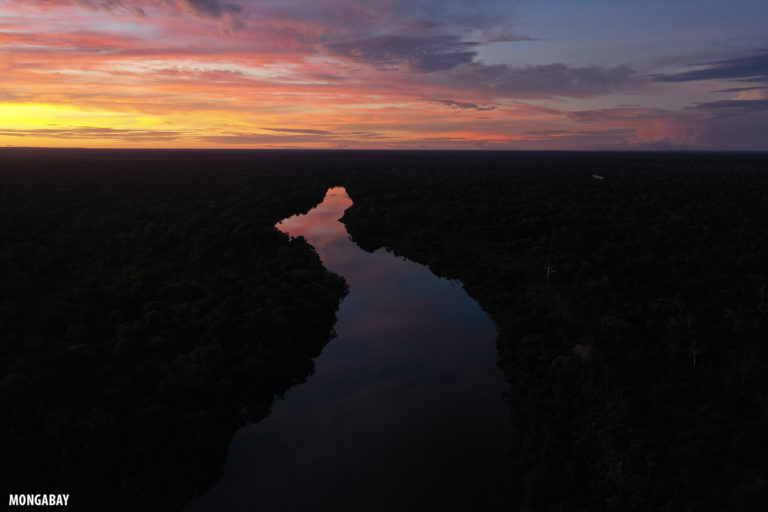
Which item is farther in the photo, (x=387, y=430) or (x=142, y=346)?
(x=142, y=346)

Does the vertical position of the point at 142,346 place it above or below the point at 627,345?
above

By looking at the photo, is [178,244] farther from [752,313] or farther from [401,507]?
[752,313]

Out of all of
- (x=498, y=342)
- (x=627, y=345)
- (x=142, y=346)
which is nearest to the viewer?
(x=627, y=345)

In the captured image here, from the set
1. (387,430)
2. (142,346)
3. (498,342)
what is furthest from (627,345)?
(142,346)

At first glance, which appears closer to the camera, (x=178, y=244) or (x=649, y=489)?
(x=649, y=489)

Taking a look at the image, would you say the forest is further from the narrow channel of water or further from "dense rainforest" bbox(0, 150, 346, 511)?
the narrow channel of water

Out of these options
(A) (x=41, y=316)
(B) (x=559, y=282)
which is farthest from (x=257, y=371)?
(B) (x=559, y=282)

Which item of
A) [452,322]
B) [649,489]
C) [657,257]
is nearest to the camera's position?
[649,489]

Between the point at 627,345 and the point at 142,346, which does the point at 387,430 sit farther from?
the point at 142,346
